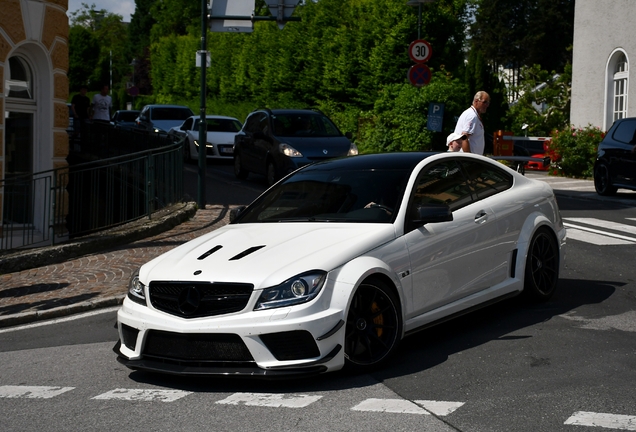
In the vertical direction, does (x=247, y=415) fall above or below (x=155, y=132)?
below

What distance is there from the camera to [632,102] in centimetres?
2764

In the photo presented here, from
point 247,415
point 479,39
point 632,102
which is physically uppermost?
point 479,39

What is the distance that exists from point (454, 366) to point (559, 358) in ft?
2.42

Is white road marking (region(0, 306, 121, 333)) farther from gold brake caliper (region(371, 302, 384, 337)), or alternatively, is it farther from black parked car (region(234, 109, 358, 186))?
black parked car (region(234, 109, 358, 186))

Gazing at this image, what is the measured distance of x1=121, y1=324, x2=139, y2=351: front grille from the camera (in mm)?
6520

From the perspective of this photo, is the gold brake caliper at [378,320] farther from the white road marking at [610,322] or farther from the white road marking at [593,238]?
the white road marking at [593,238]

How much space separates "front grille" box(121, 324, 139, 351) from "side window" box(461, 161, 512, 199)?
3.04 meters

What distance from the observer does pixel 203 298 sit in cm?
622

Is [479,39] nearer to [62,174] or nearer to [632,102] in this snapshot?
[632,102]

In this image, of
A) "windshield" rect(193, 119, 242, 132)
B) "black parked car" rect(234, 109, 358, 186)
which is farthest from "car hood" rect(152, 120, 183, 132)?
"black parked car" rect(234, 109, 358, 186)

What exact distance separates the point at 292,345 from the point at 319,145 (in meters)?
14.5

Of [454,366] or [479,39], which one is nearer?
[454,366]

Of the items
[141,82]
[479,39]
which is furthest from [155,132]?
[141,82]

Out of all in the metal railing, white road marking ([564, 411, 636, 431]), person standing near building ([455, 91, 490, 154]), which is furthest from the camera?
the metal railing
